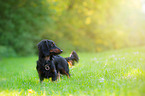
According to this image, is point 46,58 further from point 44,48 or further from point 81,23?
point 81,23

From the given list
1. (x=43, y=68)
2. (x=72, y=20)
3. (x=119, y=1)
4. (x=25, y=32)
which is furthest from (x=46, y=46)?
(x=119, y=1)

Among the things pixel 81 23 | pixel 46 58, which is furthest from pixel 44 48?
pixel 81 23

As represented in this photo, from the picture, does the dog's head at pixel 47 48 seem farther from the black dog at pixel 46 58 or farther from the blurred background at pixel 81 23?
the blurred background at pixel 81 23

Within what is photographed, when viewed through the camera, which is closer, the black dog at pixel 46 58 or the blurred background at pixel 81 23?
the black dog at pixel 46 58

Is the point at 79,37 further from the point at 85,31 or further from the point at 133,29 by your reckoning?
the point at 133,29

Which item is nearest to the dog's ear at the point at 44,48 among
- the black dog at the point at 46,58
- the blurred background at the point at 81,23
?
the black dog at the point at 46,58

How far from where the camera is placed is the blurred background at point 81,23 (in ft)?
74.6

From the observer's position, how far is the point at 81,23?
2883 centimetres

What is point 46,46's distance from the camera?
5.53 m

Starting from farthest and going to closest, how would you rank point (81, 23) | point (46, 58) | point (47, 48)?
point (81, 23) < point (46, 58) < point (47, 48)

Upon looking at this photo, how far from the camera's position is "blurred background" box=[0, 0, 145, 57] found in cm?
2275

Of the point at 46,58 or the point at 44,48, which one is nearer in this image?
the point at 44,48

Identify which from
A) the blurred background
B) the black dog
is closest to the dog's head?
the black dog

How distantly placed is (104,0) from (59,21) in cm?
829
